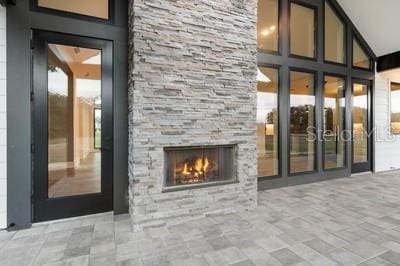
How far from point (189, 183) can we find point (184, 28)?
206 centimetres

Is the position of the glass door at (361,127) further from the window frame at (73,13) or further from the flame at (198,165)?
the window frame at (73,13)

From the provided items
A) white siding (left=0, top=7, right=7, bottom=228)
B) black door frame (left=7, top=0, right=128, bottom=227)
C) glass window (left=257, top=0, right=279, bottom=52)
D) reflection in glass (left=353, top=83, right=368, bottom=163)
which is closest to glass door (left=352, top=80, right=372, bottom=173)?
reflection in glass (left=353, top=83, right=368, bottom=163)

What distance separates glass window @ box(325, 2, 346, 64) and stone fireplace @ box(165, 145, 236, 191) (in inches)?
145

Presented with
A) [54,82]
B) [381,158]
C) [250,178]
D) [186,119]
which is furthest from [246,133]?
[381,158]

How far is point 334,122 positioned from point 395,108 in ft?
8.79

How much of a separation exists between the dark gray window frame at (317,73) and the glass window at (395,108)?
1.06 meters

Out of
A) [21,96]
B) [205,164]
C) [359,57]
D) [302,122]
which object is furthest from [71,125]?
[359,57]

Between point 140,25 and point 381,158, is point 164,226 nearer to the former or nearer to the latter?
point 140,25

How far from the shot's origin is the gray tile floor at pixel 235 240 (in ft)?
6.86

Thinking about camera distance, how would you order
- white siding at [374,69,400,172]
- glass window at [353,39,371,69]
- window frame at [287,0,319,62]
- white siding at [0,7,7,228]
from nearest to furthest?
white siding at [0,7,7,228]
window frame at [287,0,319,62]
glass window at [353,39,371,69]
white siding at [374,69,400,172]

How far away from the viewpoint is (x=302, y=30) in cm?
487

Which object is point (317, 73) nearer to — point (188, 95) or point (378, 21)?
point (378, 21)

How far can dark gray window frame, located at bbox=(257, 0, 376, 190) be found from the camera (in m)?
4.50

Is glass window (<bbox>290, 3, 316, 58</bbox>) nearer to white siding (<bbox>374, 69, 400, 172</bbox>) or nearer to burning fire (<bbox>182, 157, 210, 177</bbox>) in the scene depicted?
white siding (<bbox>374, 69, 400, 172</bbox>)
